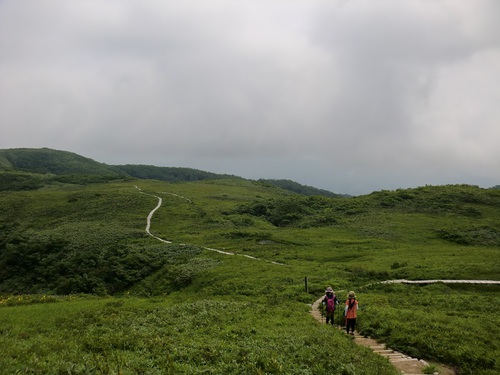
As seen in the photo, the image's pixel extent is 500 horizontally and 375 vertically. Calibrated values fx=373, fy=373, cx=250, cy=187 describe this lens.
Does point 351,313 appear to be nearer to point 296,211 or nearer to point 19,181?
point 296,211

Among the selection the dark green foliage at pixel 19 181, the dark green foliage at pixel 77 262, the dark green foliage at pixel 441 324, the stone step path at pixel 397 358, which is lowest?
the dark green foliage at pixel 77 262

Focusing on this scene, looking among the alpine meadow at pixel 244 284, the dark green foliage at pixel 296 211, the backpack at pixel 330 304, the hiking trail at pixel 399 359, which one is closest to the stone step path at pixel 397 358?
the hiking trail at pixel 399 359

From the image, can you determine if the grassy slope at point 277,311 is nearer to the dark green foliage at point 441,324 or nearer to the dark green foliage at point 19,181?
the dark green foliage at point 441,324

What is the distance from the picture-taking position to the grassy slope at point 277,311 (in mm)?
15188

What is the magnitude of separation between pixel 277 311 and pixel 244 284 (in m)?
12.1

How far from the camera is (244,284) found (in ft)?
124

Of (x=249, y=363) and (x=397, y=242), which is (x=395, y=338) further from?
(x=397, y=242)

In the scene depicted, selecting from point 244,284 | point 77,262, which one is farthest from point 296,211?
point 244,284

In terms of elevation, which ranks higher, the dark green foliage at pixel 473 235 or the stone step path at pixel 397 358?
the dark green foliage at pixel 473 235

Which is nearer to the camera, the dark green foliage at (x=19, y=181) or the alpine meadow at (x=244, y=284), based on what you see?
the alpine meadow at (x=244, y=284)

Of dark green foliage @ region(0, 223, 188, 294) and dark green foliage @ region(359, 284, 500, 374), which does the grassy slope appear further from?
dark green foliage @ region(0, 223, 188, 294)

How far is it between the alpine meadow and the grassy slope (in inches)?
5.3

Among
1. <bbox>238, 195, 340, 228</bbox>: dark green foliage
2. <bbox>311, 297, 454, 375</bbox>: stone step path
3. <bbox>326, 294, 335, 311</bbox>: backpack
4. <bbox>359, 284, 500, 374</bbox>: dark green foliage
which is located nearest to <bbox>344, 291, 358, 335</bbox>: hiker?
<bbox>311, 297, 454, 375</bbox>: stone step path

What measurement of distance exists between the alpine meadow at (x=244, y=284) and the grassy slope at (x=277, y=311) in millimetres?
134
